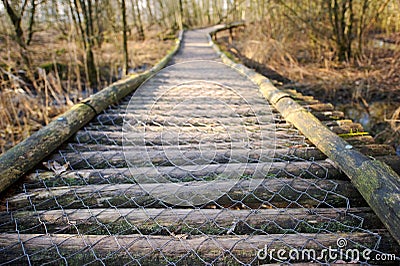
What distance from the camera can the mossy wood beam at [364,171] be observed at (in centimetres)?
143

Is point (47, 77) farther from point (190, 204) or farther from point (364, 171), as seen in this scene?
point (364, 171)

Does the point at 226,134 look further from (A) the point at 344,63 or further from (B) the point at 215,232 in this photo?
(A) the point at 344,63

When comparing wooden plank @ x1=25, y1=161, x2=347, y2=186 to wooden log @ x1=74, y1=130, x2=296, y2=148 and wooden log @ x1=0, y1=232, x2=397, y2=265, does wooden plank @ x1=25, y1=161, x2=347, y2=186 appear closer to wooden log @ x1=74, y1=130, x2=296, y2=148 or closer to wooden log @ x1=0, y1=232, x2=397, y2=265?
wooden log @ x1=74, y1=130, x2=296, y2=148

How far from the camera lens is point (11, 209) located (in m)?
1.73

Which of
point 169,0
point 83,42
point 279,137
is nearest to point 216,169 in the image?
point 279,137

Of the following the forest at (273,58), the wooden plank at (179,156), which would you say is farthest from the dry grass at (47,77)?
the wooden plank at (179,156)

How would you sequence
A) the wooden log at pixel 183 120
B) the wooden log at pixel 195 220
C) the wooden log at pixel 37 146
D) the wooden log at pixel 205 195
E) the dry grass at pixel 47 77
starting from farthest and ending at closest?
the dry grass at pixel 47 77 → the wooden log at pixel 183 120 → the wooden log at pixel 37 146 → the wooden log at pixel 205 195 → the wooden log at pixel 195 220

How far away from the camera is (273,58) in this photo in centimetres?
Result: 874

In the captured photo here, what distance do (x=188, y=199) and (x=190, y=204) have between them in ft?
0.15

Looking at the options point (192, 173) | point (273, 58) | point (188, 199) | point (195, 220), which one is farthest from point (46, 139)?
point (273, 58)

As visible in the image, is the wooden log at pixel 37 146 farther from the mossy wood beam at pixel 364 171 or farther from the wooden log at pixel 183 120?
the mossy wood beam at pixel 364 171

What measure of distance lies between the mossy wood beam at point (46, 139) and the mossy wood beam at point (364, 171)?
1972 mm

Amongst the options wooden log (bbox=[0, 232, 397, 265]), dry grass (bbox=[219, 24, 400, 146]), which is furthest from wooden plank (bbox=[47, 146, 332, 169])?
dry grass (bbox=[219, 24, 400, 146])

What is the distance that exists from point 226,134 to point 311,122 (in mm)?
717
